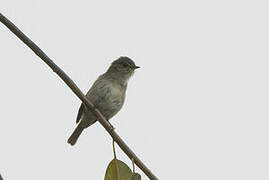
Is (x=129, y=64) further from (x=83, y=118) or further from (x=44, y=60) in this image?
(x=44, y=60)

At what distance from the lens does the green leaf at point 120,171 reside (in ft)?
12.7

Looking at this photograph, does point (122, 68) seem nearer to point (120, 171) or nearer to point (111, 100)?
point (111, 100)

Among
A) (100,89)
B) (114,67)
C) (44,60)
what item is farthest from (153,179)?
(114,67)

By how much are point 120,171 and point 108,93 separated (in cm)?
324

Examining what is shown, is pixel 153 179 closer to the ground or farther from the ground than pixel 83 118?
closer to the ground

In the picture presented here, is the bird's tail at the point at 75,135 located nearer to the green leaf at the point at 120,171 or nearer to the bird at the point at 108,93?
the bird at the point at 108,93

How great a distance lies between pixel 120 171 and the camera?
155 inches

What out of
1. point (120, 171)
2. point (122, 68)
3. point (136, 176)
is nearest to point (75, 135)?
point (122, 68)

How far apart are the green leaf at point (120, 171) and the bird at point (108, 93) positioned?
262 centimetres

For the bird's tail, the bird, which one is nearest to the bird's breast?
the bird

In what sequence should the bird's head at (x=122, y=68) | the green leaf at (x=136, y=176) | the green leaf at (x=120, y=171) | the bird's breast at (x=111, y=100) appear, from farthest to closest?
the bird's head at (x=122, y=68) < the bird's breast at (x=111, y=100) < the green leaf at (x=120, y=171) < the green leaf at (x=136, y=176)

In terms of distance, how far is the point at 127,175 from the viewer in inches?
153

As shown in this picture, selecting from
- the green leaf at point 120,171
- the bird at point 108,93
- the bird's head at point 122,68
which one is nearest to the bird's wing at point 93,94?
the bird at point 108,93

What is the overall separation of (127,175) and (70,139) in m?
4.27
